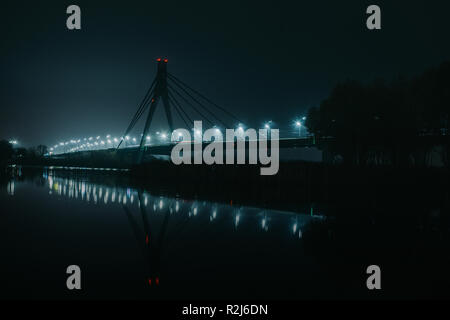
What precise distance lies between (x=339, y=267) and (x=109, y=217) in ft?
26.8

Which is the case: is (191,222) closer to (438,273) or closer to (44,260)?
(44,260)

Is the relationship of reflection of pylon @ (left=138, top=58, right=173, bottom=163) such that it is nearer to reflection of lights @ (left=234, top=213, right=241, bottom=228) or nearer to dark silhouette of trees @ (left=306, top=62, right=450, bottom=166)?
dark silhouette of trees @ (left=306, top=62, right=450, bottom=166)

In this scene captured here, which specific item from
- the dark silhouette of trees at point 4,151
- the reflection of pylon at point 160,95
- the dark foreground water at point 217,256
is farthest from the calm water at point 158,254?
the dark silhouette of trees at point 4,151

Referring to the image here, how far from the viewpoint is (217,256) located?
685 cm

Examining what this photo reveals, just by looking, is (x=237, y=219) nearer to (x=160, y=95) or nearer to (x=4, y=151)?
(x=160, y=95)

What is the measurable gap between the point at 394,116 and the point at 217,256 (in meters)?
31.3

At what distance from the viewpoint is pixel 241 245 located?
25.4 feet

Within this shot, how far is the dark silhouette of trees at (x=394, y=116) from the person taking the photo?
3036 centimetres

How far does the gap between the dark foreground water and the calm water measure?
0.02 meters

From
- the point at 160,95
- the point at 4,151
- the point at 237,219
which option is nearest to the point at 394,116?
the point at 237,219

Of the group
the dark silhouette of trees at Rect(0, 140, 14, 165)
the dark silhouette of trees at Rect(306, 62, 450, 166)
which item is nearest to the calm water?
the dark silhouette of trees at Rect(306, 62, 450, 166)

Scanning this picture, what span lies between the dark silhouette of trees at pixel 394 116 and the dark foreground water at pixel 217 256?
2445 cm

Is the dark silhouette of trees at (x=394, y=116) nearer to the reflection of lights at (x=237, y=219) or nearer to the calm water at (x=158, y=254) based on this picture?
the calm water at (x=158, y=254)
